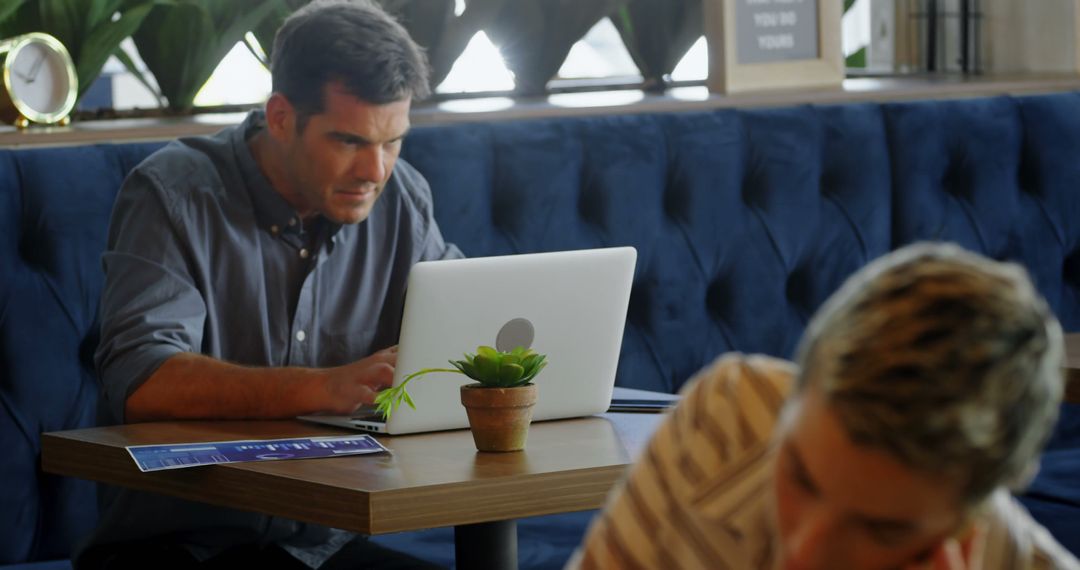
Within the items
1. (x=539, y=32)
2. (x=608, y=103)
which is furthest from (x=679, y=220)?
(x=539, y=32)

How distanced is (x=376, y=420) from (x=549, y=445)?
206 mm

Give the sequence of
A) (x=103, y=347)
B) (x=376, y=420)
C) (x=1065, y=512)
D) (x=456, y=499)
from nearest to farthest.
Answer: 1. (x=456, y=499)
2. (x=376, y=420)
3. (x=103, y=347)
4. (x=1065, y=512)

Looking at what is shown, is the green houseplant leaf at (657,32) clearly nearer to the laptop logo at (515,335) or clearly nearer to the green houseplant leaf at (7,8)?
the green houseplant leaf at (7,8)

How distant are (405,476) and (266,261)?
0.61 m

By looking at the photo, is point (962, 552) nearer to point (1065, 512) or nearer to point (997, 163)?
point (1065, 512)

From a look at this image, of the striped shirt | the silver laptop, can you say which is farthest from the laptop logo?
the striped shirt

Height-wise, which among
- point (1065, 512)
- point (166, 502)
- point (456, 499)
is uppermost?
point (456, 499)

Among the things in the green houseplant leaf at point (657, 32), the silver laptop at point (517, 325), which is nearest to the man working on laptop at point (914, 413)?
the silver laptop at point (517, 325)

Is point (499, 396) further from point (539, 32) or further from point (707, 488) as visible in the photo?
point (539, 32)

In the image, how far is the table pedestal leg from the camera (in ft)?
5.21

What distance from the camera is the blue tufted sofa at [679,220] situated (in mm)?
2104

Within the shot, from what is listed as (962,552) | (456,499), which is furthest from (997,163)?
(962,552)

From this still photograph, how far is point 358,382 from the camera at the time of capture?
1.64 meters

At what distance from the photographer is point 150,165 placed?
1.89 metres
